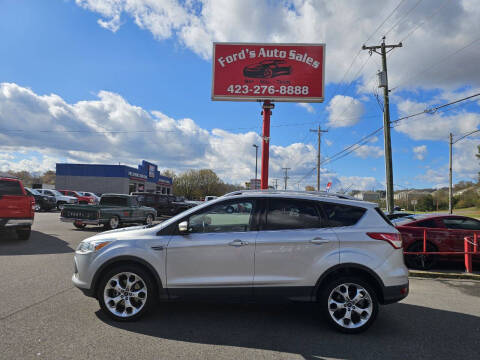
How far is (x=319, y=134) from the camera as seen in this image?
4394 cm

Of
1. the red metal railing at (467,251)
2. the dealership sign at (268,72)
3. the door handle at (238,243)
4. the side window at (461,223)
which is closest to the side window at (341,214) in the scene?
the door handle at (238,243)

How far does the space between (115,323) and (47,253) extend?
5.73 metres

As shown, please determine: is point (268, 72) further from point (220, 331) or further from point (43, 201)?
point (43, 201)

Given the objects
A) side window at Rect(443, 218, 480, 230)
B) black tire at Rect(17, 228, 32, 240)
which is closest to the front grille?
black tire at Rect(17, 228, 32, 240)

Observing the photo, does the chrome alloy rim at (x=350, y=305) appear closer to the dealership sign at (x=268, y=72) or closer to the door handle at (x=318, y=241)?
the door handle at (x=318, y=241)

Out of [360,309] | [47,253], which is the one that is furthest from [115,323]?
[47,253]

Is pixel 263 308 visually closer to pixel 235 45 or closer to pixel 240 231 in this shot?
pixel 240 231

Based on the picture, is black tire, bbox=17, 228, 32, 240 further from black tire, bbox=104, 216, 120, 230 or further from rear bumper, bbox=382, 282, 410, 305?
rear bumper, bbox=382, 282, 410, 305

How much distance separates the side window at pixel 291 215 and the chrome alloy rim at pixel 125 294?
1864mm

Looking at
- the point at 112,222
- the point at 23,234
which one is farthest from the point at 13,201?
the point at 112,222

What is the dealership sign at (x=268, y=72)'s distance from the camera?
640 inches

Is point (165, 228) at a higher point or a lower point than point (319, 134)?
lower

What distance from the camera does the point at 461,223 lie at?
8.82m

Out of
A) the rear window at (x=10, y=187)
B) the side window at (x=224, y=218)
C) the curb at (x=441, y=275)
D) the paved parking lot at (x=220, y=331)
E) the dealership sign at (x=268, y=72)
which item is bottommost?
the paved parking lot at (x=220, y=331)
